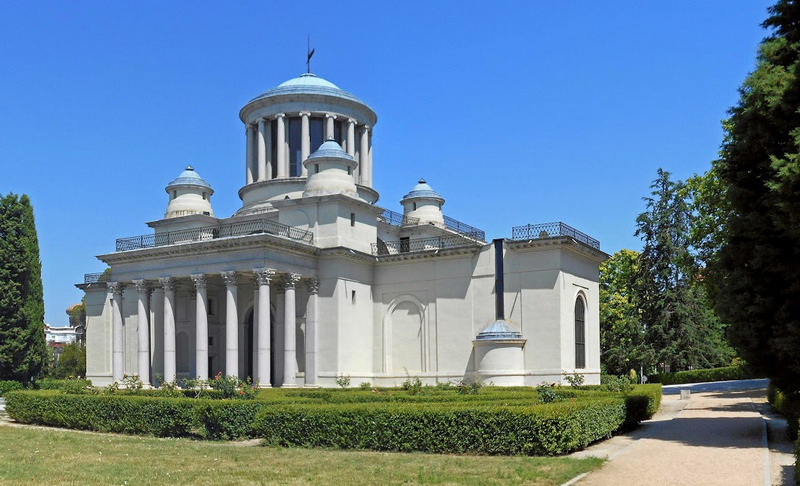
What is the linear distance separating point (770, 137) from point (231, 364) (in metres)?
25.8

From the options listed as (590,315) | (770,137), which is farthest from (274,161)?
(770,137)

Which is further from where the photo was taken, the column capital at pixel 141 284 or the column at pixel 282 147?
the column at pixel 282 147

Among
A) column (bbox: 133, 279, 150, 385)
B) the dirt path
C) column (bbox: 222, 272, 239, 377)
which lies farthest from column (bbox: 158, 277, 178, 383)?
the dirt path

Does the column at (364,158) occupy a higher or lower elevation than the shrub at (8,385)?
higher

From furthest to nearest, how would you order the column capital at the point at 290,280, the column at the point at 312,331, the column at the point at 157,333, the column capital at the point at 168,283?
the column at the point at 157,333
the column capital at the point at 168,283
the column at the point at 312,331
the column capital at the point at 290,280

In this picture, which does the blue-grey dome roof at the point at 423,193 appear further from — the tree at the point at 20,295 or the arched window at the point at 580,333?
the tree at the point at 20,295

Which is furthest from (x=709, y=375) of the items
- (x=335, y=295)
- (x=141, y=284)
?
(x=141, y=284)

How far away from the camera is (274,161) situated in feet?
153

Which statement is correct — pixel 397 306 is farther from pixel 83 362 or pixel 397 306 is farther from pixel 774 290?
pixel 83 362

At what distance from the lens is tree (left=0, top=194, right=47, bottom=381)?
52.2 meters

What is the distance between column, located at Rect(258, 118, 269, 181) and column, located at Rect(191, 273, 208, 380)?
1003 cm

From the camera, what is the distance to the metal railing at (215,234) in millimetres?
38250

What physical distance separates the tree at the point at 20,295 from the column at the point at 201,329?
21.9m

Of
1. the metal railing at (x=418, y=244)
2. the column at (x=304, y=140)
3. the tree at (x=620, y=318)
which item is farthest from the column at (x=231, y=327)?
the tree at (x=620, y=318)
